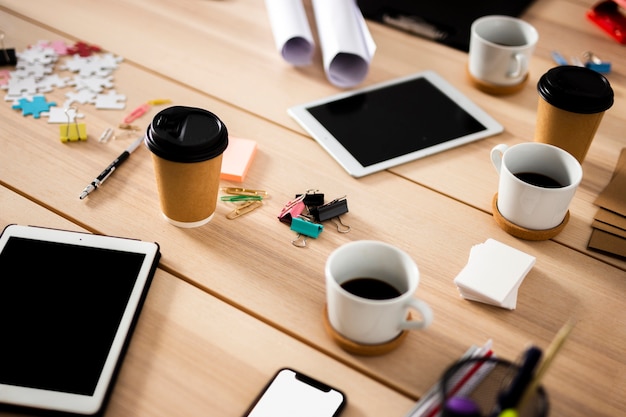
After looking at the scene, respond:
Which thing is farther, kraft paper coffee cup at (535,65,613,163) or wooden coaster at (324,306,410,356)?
kraft paper coffee cup at (535,65,613,163)

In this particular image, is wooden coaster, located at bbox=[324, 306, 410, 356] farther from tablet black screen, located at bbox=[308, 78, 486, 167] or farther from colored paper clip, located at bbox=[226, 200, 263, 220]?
tablet black screen, located at bbox=[308, 78, 486, 167]

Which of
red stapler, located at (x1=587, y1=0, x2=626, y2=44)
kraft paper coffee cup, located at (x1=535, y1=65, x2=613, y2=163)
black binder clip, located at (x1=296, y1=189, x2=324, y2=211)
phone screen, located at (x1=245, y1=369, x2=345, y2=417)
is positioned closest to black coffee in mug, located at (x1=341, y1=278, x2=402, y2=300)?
phone screen, located at (x1=245, y1=369, x2=345, y2=417)

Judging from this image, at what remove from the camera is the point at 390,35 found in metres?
1.73

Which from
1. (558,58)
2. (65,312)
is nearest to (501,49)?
(558,58)

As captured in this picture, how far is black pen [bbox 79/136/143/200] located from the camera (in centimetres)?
122

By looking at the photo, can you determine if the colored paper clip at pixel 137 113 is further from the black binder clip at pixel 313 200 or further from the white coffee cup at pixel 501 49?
the white coffee cup at pixel 501 49

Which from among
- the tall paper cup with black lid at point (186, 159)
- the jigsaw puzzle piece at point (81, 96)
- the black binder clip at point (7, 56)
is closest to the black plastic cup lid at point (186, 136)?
the tall paper cup with black lid at point (186, 159)

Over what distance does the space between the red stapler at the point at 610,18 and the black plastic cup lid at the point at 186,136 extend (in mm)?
1176

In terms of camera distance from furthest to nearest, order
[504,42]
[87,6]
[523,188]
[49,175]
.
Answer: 1. [87,6]
2. [504,42]
3. [49,175]
4. [523,188]

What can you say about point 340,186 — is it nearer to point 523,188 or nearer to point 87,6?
point 523,188

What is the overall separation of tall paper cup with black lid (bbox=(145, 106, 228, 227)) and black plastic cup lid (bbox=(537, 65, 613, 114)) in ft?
1.95

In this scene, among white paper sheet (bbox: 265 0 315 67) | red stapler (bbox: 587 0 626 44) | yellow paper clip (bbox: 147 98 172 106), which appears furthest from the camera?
red stapler (bbox: 587 0 626 44)

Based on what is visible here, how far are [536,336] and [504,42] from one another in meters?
0.79

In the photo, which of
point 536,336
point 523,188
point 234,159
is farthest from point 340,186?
point 536,336
